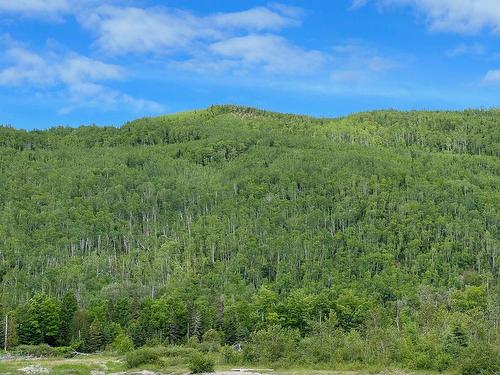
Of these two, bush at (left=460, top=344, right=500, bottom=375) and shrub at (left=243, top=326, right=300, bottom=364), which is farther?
shrub at (left=243, top=326, right=300, bottom=364)

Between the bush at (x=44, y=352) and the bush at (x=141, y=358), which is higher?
the bush at (x=141, y=358)

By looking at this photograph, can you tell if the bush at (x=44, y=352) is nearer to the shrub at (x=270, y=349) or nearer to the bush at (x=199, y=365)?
the shrub at (x=270, y=349)

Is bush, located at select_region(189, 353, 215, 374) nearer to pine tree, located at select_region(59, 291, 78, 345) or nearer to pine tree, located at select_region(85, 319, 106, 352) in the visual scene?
pine tree, located at select_region(85, 319, 106, 352)

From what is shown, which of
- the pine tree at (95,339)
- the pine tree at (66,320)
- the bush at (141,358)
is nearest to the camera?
the bush at (141,358)

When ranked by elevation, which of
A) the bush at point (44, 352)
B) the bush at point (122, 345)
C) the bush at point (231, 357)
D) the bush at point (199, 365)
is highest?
the bush at point (199, 365)

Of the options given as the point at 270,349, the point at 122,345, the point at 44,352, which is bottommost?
the point at 44,352

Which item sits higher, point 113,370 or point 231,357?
point 231,357

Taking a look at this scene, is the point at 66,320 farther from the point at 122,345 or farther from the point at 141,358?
the point at 141,358

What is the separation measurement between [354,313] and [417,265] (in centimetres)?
5904

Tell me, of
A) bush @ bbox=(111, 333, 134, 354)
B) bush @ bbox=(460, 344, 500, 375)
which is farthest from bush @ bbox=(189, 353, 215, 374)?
bush @ bbox=(111, 333, 134, 354)

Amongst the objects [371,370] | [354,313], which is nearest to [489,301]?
[354,313]

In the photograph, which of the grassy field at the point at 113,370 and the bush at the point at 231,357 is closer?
the grassy field at the point at 113,370

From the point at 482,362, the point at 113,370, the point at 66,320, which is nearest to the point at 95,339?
the point at 66,320

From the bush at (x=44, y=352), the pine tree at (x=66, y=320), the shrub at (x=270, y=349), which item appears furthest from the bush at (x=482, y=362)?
the pine tree at (x=66, y=320)
